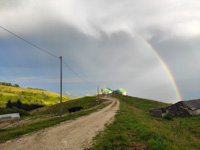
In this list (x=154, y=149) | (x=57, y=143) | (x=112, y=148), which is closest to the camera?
(x=154, y=149)

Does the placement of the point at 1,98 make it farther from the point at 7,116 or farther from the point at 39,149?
the point at 39,149

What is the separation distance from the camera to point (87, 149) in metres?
7.35

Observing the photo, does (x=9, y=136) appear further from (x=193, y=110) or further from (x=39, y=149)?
(x=193, y=110)

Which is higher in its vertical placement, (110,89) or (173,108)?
(110,89)

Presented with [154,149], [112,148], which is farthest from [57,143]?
[154,149]

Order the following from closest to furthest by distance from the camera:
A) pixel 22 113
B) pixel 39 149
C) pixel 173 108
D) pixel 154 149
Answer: pixel 154 149
pixel 39 149
pixel 173 108
pixel 22 113

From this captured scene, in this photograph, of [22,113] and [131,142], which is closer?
[131,142]

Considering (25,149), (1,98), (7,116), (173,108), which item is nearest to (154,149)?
(25,149)

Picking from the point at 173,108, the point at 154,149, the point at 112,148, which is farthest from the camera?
the point at 173,108

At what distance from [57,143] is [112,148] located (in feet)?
14.0

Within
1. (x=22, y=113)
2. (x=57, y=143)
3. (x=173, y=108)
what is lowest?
(x=22, y=113)

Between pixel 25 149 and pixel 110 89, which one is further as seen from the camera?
pixel 110 89

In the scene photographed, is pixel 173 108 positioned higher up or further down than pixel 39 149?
further down

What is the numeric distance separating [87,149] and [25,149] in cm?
433
